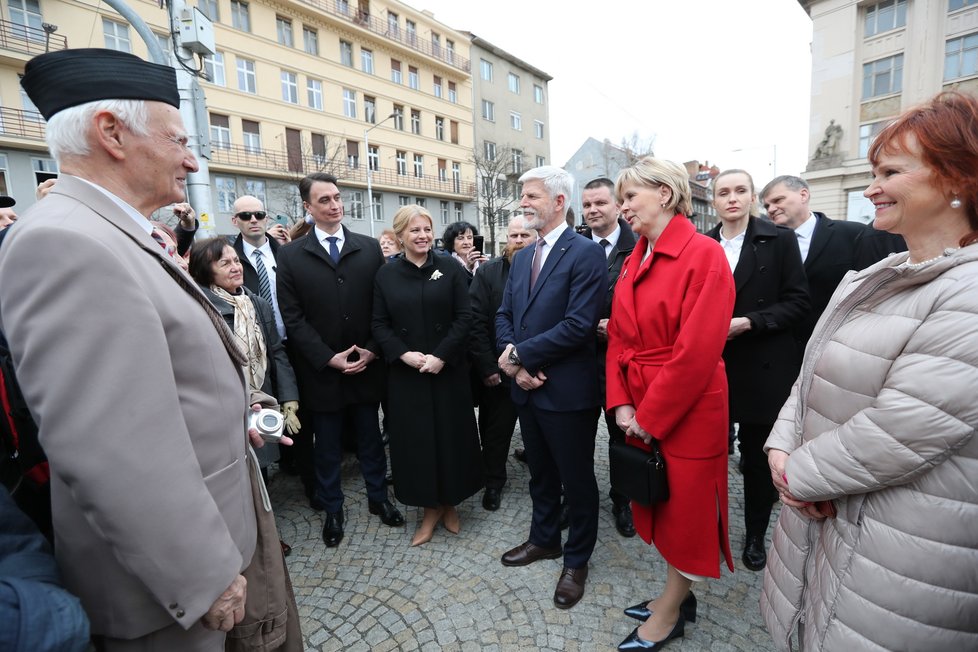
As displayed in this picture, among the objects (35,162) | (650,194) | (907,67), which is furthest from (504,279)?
(907,67)

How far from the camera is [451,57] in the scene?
122 feet

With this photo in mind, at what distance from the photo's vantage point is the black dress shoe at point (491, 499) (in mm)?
3979

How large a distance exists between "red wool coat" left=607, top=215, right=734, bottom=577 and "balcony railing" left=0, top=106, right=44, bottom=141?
86.6 ft

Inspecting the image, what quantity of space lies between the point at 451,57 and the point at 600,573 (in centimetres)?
4074

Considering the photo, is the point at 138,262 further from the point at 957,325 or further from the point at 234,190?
the point at 234,190

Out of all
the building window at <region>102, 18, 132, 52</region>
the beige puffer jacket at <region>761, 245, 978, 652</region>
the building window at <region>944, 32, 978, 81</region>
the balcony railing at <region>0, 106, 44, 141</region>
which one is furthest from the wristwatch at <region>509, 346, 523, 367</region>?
the building window at <region>944, 32, 978, 81</region>

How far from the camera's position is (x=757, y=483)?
3.08 m

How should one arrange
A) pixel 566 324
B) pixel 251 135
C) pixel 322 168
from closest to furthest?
pixel 566 324
pixel 251 135
pixel 322 168

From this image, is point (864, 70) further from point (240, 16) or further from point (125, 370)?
point (125, 370)

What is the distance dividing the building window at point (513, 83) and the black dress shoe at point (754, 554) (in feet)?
144

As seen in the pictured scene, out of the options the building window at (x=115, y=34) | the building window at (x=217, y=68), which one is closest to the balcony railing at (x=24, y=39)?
the building window at (x=115, y=34)

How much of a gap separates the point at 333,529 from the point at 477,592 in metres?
1.24

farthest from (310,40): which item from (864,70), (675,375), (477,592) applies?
(675,375)

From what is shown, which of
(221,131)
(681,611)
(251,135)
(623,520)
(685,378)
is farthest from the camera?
(251,135)
